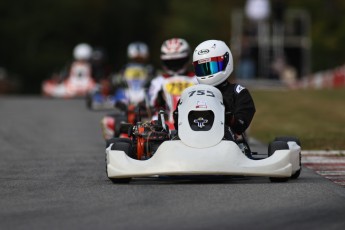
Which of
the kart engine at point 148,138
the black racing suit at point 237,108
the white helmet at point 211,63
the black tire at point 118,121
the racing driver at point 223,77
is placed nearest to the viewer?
the black racing suit at point 237,108

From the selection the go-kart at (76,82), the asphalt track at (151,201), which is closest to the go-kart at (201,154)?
the asphalt track at (151,201)

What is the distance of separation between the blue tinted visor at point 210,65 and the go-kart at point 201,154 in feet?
2.59

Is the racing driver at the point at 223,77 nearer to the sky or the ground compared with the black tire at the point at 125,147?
nearer to the sky

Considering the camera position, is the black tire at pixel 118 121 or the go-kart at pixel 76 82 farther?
the go-kart at pixel 76 82

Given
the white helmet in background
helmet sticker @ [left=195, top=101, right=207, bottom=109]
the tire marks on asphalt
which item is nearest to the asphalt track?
the tire marks on asphalt

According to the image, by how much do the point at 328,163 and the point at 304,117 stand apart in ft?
40.9

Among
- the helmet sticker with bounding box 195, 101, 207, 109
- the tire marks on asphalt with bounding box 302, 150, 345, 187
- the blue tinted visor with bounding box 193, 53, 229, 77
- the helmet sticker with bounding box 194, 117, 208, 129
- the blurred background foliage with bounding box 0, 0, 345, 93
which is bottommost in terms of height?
the blurred background foliage with bounding box 0, 0, 345, 93

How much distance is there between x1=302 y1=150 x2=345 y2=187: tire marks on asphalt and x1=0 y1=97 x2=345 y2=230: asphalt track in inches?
8.4

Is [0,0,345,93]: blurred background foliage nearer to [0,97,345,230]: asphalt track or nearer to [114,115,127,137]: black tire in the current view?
[114,115,127,137]: black tire

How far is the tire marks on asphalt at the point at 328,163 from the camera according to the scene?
43.8 feet

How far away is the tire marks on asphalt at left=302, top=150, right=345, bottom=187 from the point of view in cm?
1336

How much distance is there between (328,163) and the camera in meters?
15.2

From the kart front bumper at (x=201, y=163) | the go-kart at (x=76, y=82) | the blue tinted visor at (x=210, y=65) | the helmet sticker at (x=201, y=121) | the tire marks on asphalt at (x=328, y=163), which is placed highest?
the blue tinted visor at (x=210, y=65)

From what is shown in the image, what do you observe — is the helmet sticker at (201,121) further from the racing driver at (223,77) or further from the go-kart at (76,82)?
the go-kart at (76,82)
